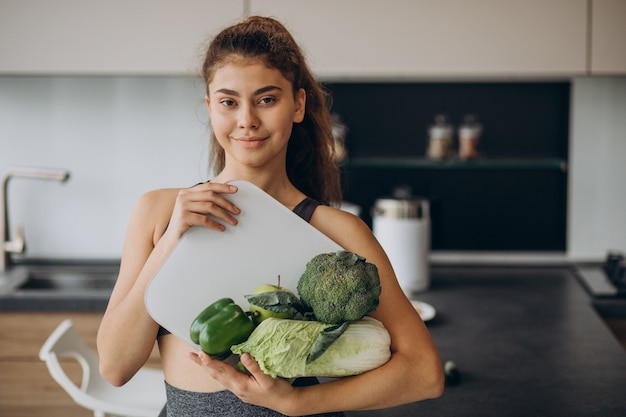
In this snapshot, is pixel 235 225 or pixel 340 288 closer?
pixel 340 288

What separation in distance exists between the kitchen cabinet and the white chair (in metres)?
0.40

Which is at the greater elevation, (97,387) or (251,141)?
(251,141)

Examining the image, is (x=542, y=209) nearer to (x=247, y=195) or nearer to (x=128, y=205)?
(x=128, y=205)

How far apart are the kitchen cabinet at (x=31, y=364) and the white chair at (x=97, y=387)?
15.7 inches

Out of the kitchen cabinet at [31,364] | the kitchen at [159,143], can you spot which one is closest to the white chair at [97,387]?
the kitchen cabinet at [31,364]

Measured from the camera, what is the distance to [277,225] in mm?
1115

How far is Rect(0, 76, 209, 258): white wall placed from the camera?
9.79 ft

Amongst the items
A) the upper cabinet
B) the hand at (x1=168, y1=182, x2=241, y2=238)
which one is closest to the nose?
the hand at (x1=168, y1=182, x2=241, y2=238)

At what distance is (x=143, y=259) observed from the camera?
1221mm

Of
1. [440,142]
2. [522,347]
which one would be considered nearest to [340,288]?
[522,347]

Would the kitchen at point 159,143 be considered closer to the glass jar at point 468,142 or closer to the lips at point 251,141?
the glass jar at point 468,142

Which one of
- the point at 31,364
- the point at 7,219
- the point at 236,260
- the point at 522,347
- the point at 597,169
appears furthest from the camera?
the point at 597,169

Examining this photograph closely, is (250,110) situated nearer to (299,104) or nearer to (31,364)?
(299,104)

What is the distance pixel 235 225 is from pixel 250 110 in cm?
17
